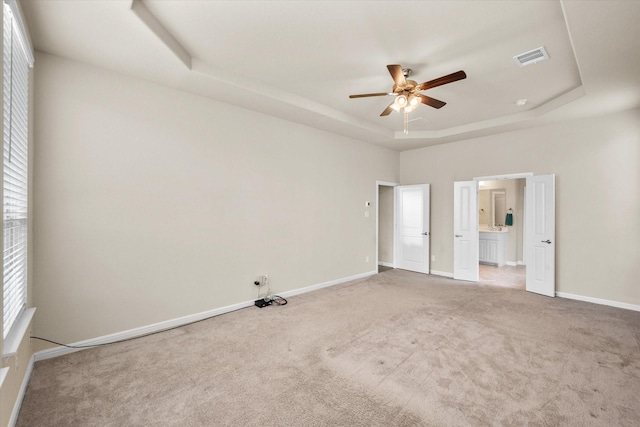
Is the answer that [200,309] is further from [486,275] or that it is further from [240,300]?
[486,275]

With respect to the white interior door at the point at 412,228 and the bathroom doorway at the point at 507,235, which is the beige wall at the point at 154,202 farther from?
the bathroom doorway at the point at 507,235

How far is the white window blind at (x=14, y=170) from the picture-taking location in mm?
1835

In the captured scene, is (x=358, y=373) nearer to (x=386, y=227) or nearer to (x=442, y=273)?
(x=442, y=273)

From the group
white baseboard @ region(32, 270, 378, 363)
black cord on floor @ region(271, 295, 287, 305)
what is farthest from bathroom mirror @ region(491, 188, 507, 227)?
black cord on floor @ region(271, 295, 287, 305)

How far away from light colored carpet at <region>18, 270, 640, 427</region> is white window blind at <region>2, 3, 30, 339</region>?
780 millimetres

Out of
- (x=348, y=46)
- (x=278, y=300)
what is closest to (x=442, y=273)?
(x=278, y=300)

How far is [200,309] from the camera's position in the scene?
11.9 feet

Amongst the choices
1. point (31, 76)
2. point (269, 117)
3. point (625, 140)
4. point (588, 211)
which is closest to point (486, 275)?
point (588, 211)

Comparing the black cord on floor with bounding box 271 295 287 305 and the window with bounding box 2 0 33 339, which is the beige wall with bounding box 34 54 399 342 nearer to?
the black cord on floor with bounding box 271 295 287 305

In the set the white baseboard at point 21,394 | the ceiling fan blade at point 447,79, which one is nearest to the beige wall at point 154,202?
the white baseboard at point 21,394

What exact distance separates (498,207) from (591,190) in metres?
3.64

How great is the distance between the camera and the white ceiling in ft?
7.37

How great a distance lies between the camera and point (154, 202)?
3252 mm

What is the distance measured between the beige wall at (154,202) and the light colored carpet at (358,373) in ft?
1.41
